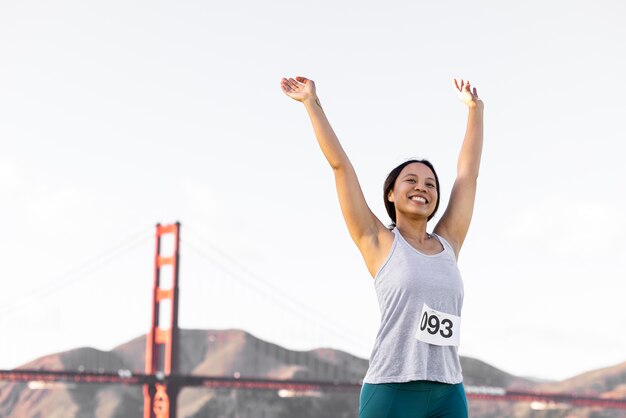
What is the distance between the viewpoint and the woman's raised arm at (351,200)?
2.30m

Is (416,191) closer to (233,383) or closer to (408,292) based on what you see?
(408,292)

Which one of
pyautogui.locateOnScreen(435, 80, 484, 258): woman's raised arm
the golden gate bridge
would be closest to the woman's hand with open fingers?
pyautogui.locateOnScreen(435, 80, 484, 258): woman's raised arm

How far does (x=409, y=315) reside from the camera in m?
2.20

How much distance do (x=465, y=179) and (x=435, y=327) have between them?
52 cm

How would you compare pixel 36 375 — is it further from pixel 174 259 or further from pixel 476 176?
pixel 476 176

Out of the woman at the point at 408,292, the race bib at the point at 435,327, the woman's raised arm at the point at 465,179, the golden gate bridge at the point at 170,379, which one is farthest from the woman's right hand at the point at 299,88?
the golden gate bridge at the point at 170,379

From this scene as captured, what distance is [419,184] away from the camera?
7.65 feet

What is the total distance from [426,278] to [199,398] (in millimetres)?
73151

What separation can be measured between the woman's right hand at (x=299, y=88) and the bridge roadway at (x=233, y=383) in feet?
72.1

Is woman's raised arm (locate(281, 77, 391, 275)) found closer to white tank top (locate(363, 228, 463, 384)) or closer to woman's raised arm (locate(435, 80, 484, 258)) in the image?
white tank top (locate(363, 228, 463, 384))

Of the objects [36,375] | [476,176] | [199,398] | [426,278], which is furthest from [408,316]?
[199,398]

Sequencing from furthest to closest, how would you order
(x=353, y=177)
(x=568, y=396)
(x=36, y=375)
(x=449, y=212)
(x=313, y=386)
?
(x=568, y=396) < (x=313, y=386) < (x=36, y=375) < (x=449, y=212) < (x=353, y=177)

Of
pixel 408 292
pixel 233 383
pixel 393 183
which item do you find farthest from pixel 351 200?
pixel 233 383

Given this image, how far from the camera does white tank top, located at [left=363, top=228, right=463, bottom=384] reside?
2199 mm
